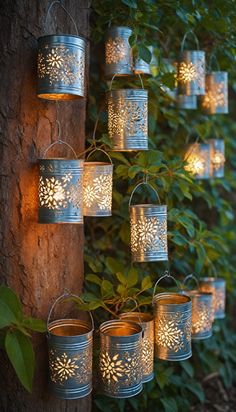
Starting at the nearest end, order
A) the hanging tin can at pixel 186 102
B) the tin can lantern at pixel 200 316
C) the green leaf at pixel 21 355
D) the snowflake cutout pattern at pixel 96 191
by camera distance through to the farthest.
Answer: the green leaf at pixel 21 355 → the snowflake cutout pattern at pixel 96 191 → the tin can lantern at pixel 200 316 → the hanging tin can at pixel 186 102

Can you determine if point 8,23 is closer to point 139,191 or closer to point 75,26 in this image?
point 75,26

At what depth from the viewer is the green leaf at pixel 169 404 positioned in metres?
2.05

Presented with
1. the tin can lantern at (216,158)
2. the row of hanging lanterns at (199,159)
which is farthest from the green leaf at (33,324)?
the tin can lantern at (216,158)

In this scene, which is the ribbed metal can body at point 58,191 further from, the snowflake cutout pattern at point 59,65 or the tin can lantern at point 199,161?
the tin can lantern at point 199,161

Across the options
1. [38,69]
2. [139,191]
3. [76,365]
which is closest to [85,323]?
[76,365]

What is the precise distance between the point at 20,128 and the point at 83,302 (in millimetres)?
612

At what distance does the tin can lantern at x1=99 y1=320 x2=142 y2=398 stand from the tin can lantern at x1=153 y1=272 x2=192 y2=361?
0.13 meters

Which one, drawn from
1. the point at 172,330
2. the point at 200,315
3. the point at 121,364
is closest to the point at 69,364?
the point at 121,364

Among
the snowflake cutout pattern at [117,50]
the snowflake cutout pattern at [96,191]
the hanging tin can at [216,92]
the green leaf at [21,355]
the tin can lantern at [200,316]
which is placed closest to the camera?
the green leaf at [21,355]

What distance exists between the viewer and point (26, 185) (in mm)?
1580

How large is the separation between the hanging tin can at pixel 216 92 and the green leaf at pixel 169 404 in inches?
50.3

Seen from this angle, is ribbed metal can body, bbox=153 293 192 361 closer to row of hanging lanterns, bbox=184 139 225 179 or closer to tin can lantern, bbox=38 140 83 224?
tin can lantern, bbox=38 140 83 224

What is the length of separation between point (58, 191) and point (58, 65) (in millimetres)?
385

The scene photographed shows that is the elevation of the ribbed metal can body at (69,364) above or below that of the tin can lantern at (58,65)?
below
